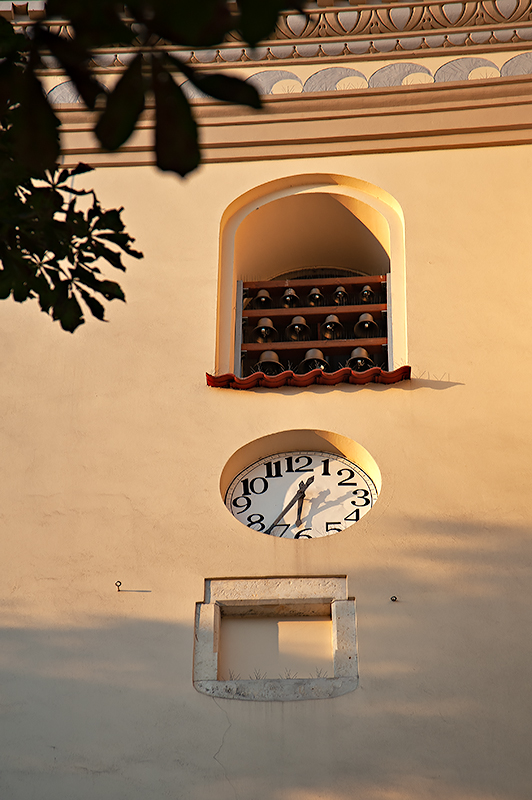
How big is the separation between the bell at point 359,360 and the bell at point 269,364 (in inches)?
21.4

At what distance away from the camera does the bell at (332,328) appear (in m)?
8.41

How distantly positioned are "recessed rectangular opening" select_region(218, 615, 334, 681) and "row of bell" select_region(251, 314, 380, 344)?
2633mm

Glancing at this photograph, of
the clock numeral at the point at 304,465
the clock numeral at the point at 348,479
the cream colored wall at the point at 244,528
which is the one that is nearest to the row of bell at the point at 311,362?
the cream colored wall at the point at 244,528

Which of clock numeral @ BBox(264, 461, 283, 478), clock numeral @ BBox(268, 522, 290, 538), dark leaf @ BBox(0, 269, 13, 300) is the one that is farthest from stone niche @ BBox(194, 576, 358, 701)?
dark leaf @ BBox(0, 269, 13, 300)

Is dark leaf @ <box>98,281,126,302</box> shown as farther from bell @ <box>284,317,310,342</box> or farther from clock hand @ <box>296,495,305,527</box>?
bell @ <box>284,317,310,342</box>

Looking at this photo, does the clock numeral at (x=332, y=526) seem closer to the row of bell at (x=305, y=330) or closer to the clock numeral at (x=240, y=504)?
the clock numeral at (x=240, y=504)

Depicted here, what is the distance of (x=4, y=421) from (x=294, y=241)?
3.21 m

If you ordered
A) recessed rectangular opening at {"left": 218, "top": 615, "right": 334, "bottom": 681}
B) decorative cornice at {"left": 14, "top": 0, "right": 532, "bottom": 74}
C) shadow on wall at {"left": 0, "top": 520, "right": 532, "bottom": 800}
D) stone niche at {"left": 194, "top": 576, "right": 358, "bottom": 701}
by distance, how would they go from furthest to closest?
1. decorative cornice at {"left": 14, "top": 0, "right": 532, "bottom": 74}
2. recessed rectangular opening at {"left": 218, "top": 615, "right": 334, "bottom": 681}
3. stone niche at {"left": 194, "top": 576, "right": 358, "bottom": 701}
4. shadow on wall at {"left": 0, "top": 520, "right": 532, "bottom": 800}

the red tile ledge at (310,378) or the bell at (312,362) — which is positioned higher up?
the bell at (312,362)

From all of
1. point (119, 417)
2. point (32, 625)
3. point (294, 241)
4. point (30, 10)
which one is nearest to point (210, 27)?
point (32, 625)

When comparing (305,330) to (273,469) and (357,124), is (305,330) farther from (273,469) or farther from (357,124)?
(357,124)

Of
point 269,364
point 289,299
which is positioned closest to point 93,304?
point 269,364

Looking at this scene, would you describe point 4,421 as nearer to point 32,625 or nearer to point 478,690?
point 32,625

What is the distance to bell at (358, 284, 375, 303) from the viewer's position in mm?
8500
